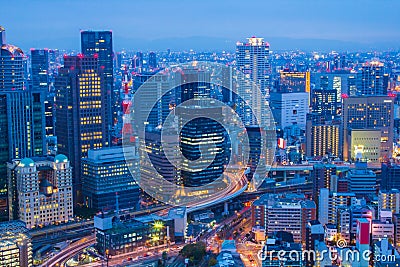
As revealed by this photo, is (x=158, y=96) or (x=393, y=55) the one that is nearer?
(x=158, y=96)

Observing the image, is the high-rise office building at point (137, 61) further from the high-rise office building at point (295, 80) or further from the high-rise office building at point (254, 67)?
the high-rise office building at point (295, 80)

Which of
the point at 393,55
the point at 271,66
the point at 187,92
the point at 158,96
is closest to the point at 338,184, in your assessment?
the point at 187,92

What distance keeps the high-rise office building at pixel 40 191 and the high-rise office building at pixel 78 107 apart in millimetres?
1022

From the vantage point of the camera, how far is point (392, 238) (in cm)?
669

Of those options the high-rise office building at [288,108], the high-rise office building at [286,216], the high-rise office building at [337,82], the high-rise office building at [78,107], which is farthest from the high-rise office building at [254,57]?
the high-rise office building at [286,216]

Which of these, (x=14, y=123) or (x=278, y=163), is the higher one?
(x=14, y=123)

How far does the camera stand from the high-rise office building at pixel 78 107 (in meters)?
9.12

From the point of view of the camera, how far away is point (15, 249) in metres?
6.10

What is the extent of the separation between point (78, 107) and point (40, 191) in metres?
1.68

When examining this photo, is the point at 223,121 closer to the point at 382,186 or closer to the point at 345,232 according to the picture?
the point at 382,186

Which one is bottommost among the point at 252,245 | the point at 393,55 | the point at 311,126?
the point at 252,245

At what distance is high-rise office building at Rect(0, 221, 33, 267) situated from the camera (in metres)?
6.04

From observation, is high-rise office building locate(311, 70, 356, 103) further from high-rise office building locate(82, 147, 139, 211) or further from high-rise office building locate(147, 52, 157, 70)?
high-rise office building locate(82, 147, 139, 211)

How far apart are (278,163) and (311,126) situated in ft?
4.93
